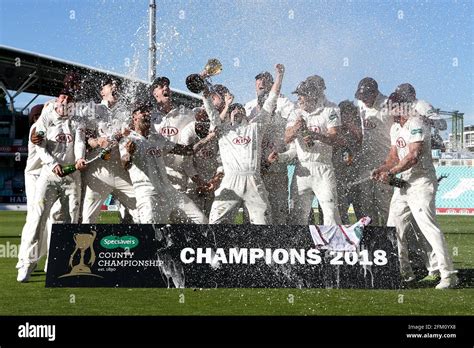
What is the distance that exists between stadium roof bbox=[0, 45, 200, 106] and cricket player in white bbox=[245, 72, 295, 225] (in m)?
0.65

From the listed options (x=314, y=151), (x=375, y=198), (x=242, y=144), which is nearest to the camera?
(x=242, y=144)

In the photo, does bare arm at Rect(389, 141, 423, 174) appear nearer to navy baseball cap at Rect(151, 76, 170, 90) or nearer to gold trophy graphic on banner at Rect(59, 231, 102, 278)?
navy baseball cap at Rect(151, 76, 170, 90)

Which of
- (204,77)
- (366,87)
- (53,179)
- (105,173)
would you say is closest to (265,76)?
(204,77)

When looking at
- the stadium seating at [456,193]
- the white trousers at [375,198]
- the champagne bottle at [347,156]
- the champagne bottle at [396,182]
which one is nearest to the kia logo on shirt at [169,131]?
the champagne bottle at [347,156]

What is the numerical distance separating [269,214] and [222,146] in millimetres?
782

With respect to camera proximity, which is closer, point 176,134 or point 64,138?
point 64,138

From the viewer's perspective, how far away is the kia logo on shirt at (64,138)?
6.20 meters

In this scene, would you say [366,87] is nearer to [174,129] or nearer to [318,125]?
[318,125]

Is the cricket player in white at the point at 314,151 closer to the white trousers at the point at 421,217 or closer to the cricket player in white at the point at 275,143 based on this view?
the cricket player in white at the point at 275,143

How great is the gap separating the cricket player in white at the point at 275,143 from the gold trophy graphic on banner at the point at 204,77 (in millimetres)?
474

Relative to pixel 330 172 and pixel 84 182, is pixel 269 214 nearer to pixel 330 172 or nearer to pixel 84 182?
pixel 330 172

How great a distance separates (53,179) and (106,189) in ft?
1.64

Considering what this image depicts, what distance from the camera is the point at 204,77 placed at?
5875 millimetres

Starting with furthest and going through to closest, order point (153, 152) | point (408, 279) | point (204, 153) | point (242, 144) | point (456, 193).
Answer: point (456, 193) → point (204, 153) → point (408, 279) → point (242, 144) → point (153, 152)
